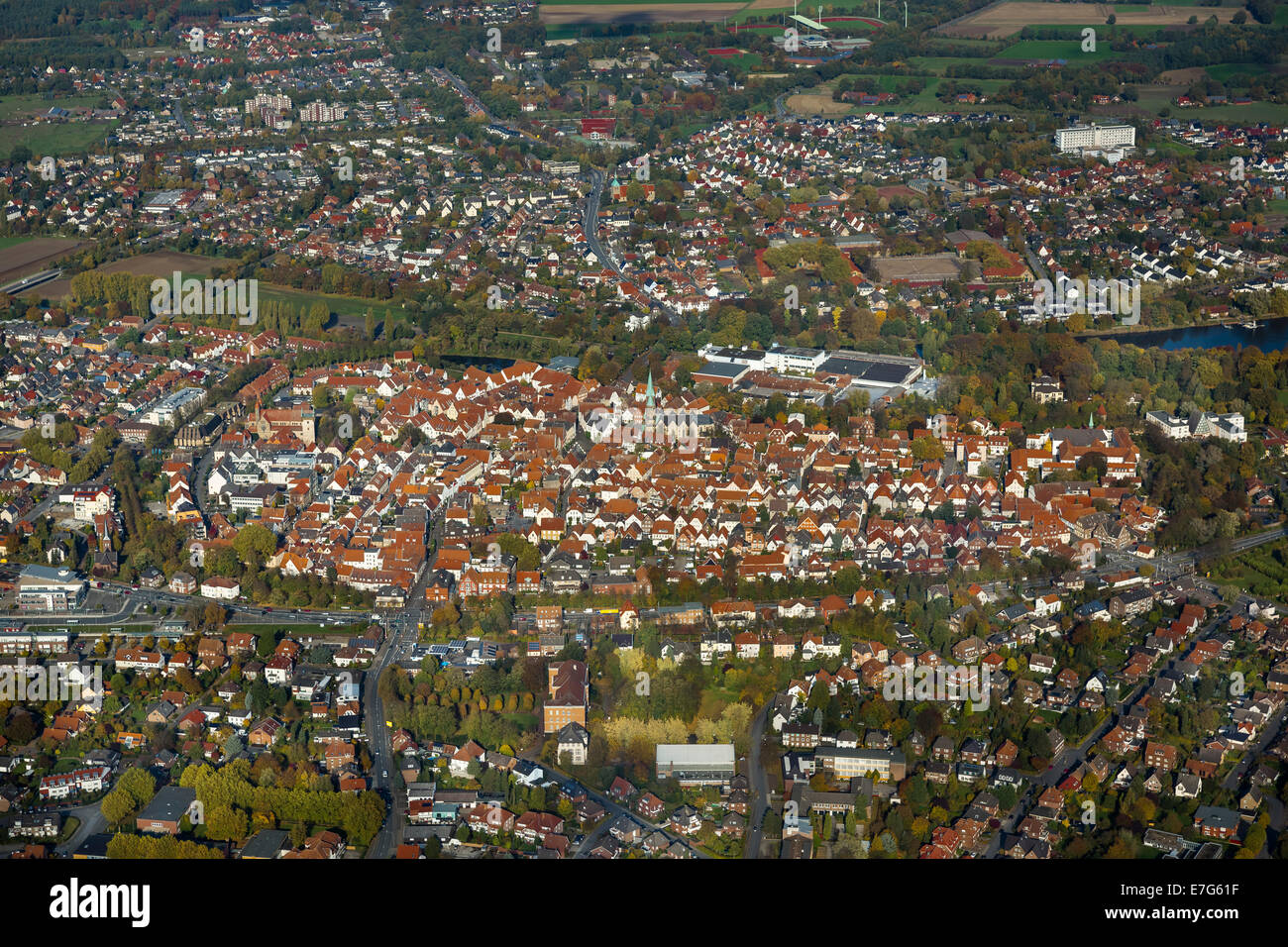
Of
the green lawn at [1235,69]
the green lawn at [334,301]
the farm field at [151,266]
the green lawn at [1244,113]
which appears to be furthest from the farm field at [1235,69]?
the farm field at [151,266]

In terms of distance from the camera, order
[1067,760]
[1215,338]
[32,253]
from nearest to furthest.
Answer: [1067,760]
[1215,338]
[32,253]

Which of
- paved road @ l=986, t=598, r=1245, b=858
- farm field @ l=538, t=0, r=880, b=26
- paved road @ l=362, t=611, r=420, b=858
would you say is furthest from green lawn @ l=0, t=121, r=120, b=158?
paved road @ l=986, t=598, r=1245, b=858

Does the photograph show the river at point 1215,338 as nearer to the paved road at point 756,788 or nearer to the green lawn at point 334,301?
the green lawn at point 334,301

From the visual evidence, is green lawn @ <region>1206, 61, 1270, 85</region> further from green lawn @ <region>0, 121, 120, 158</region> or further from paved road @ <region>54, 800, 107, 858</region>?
paved road @ <region>54, 800, 107, 858</region>

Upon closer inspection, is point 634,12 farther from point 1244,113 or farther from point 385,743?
point 385,743

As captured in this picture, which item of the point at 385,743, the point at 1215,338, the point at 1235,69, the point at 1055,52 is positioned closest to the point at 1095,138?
the point at 1235,69

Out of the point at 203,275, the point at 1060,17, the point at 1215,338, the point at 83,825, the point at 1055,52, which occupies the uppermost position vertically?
the point at 1060,17
